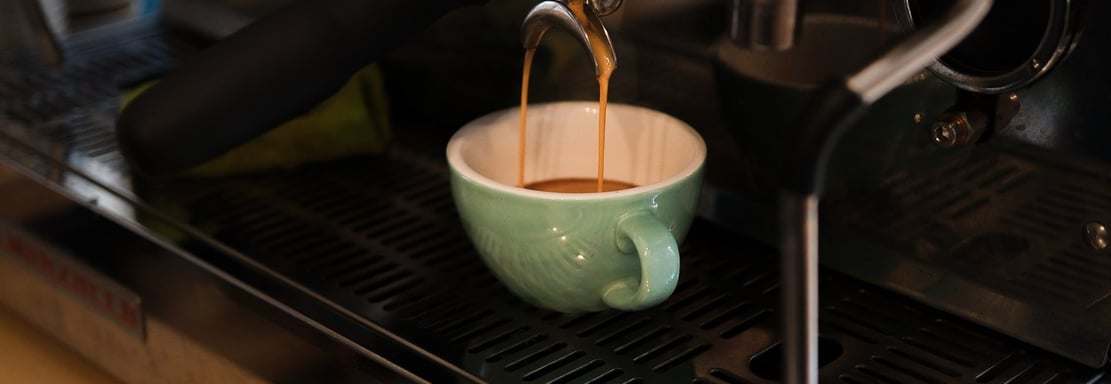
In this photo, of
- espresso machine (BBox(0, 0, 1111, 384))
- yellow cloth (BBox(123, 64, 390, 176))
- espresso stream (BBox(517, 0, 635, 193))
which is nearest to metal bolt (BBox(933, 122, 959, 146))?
espresso machine (BBox(0, 0, 1111, 384))

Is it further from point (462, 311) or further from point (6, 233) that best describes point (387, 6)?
point (6, 233)

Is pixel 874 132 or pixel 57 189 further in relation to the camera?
pixel 57 189

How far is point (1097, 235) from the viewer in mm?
374

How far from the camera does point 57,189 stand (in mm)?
536

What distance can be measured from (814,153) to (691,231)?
24 cm

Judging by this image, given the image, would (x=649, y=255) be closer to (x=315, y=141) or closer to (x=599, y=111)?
(x=599, y=111)

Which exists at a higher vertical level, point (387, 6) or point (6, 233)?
point (387, 6)

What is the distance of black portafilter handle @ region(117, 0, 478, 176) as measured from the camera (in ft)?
1.31

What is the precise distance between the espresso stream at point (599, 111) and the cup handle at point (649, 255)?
0.04 meters

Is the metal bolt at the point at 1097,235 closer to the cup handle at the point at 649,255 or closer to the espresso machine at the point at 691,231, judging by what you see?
the espresso machine at the point at 691,231

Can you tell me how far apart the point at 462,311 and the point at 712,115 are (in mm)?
120

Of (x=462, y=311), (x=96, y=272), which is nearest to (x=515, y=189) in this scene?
(x=462, y=311)

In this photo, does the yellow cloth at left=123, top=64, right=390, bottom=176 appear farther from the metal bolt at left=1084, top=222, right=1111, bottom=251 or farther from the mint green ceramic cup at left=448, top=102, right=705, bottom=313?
the metal bolt at left=1084, top=222, right=1111, bottom=251

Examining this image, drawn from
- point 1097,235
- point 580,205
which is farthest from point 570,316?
point 1097,235
